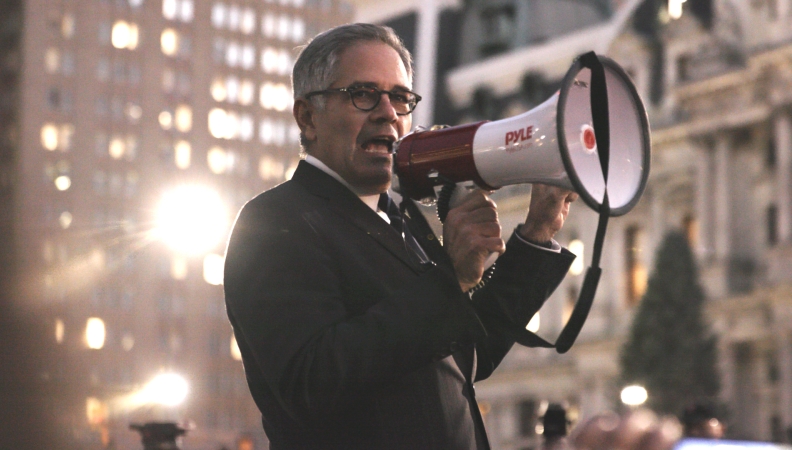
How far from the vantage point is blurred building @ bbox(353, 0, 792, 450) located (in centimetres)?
3903

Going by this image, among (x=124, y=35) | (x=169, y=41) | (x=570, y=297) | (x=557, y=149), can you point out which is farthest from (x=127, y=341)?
(x=557, y=149)

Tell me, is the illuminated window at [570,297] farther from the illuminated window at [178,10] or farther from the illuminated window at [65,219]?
the illuminated window at [178,10]

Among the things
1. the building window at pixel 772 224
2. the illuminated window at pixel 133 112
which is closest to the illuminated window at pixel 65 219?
the illuminated window at pixel 133 112

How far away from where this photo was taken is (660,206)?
146 ft

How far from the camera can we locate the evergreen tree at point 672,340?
34.4 metres

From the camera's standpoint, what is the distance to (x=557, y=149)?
3025 mm

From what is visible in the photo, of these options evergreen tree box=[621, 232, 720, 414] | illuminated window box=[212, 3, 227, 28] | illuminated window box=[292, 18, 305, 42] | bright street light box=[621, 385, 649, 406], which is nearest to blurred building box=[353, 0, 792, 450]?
evergreen tree box=[621, 232, 720, 414]

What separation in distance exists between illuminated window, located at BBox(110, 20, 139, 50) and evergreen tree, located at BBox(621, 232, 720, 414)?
63.8 m

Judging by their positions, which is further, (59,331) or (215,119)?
(215,119)

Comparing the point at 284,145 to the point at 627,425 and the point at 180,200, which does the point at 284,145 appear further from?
the point at 627,425

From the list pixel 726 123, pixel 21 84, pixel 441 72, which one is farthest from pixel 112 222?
pixel 726 123

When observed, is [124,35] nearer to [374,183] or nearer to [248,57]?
[248,57]

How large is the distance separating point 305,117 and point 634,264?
1710 inches

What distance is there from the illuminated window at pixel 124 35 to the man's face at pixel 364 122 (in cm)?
9239
